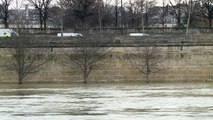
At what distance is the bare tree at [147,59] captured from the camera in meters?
65.7

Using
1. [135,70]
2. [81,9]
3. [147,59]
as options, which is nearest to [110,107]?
[135,70]

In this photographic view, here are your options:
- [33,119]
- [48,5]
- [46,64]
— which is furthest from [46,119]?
[48,5]

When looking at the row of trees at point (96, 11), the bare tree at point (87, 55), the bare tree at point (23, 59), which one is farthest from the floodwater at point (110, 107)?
the row of trees at point (96, 11)

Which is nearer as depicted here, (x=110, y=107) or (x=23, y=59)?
(x=110, y=107)

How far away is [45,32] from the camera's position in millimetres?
73438

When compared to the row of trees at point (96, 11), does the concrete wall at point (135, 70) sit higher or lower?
lower

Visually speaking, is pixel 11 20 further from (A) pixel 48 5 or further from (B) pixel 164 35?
(B) pixel 164 35

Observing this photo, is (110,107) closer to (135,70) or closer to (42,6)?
(135,70)

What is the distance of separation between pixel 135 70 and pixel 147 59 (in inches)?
69.2

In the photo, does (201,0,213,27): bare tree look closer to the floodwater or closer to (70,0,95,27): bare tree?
(70,0,95,27): bare tree

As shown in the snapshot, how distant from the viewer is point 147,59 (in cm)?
6600

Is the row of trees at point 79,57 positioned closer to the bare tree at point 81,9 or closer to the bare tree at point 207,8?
the bare tree at point 81,9

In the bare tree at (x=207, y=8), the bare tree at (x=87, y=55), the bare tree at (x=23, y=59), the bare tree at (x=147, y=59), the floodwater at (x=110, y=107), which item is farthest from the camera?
the bare tree at (x=207, y=8)

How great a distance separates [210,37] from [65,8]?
107 feet
